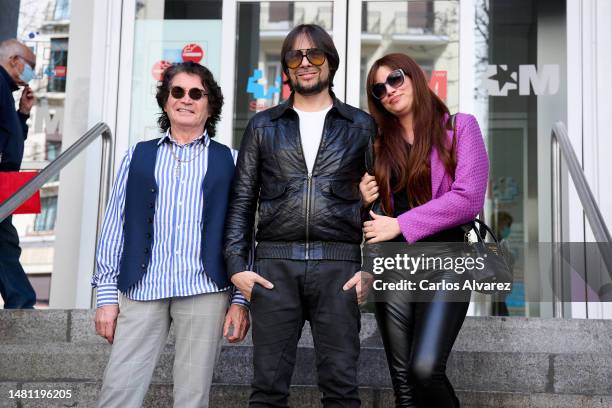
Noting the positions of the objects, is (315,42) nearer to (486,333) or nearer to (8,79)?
(486,333)

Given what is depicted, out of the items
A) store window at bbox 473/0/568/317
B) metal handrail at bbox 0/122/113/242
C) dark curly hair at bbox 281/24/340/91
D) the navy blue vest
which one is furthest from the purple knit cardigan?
store window at bbox 473/0/568/317

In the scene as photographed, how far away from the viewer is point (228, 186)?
3219mm

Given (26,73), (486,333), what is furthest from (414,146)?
(26,73)

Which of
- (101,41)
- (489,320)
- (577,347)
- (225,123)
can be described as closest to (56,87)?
(101,41)

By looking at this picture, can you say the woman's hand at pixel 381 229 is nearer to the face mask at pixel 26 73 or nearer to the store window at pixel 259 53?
the store window at pixel 259 53

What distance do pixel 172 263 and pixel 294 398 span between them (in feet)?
3.90

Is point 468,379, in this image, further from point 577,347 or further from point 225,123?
point 225,123

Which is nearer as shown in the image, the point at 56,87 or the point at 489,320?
the point at 489,320

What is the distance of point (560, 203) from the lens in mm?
5680

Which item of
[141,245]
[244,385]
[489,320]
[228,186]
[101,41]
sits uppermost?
[101,41]

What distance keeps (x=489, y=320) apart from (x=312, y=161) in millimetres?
2100

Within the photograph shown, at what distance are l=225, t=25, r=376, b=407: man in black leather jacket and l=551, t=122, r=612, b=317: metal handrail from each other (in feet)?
5.73

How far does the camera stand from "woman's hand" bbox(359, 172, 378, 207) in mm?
3059

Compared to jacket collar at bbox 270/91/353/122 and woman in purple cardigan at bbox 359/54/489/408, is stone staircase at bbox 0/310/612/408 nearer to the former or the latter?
woman in purple cardigan at bbox 359/54/489/408
